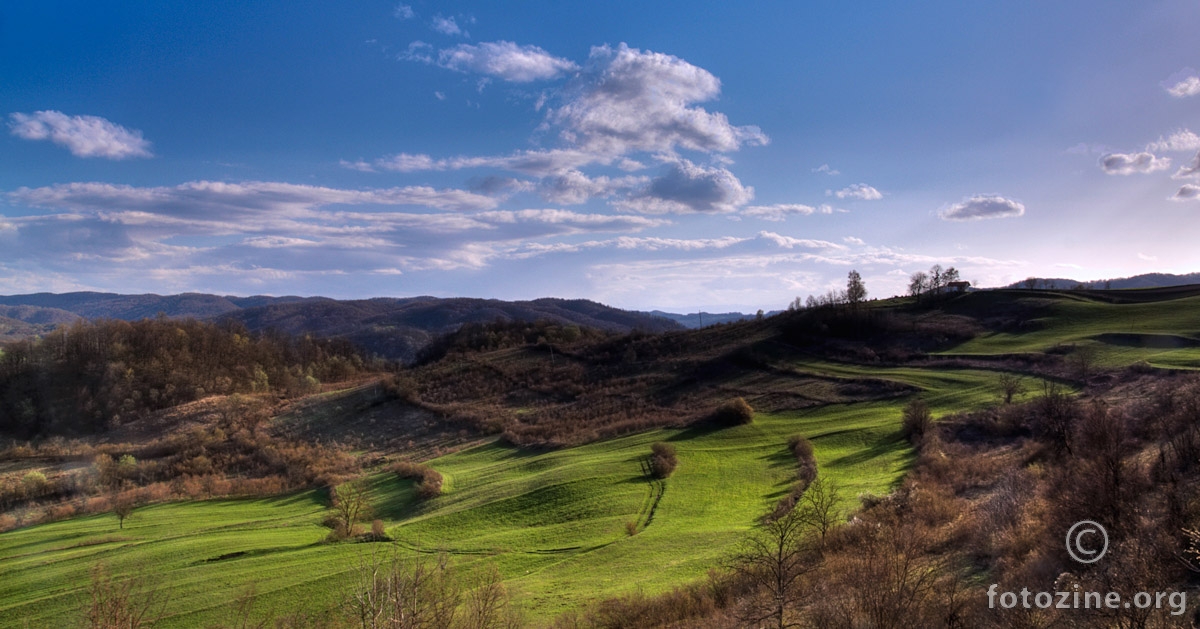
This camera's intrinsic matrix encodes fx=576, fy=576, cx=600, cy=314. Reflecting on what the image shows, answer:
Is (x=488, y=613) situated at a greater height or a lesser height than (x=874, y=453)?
greater

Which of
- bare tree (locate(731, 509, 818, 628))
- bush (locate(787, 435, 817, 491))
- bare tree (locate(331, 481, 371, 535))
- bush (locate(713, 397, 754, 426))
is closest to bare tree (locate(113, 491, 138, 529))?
bare tree (locate(331, 481, 371, 535))

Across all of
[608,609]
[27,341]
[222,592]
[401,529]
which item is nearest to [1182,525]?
[608,609]

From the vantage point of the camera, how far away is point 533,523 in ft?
78.9

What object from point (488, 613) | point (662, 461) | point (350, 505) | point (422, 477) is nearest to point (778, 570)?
point (488, 613)

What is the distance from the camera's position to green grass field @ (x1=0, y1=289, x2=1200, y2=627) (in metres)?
16.6

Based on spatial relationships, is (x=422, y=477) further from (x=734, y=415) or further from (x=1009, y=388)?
(x=1009, y=388)

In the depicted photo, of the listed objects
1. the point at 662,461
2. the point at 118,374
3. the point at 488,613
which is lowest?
the point at 662,461

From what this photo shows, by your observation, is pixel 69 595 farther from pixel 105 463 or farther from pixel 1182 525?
pixel 105 463

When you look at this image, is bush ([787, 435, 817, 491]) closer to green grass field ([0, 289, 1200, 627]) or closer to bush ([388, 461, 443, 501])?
green grass field ([0, 289, 1200, 627])

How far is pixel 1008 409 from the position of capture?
92.4ft

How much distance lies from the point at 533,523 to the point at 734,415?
17.2m

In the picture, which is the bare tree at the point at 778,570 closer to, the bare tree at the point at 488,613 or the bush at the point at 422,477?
the bare tree at the point at 488,613

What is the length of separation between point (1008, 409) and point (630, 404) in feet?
86.9

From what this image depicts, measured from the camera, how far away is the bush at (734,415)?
36688 mm
